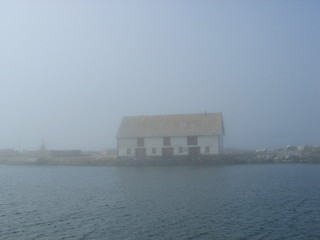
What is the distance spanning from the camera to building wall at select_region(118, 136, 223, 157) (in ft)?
197

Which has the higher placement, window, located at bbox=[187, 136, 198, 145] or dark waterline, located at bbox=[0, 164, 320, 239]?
window, located at bbox=[187, 136, 198, 145]

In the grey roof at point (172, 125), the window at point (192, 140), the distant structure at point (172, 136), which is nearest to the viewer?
the distant structure at point (172, 136)

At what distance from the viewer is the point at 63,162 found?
6975cm

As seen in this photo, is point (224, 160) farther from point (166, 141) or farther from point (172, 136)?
point (166, 141)

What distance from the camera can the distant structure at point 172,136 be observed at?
60219 mm

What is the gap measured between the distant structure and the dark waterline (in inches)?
778

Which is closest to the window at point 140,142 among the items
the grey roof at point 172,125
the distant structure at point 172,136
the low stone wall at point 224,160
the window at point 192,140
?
the distant structure at point 172,136

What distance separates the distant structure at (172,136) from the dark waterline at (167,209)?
19.8m

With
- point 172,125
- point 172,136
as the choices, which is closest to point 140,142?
point 172,136

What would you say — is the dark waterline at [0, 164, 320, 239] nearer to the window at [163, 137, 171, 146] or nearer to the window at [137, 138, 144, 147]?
the window at [163, 137, 171, 146]

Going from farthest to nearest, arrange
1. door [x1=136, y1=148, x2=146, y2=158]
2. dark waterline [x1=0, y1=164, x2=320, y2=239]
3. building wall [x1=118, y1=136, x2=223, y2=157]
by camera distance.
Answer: door [x1=136, y1=148, x2=146, y2=158], building wall [x1=118, y1=136, x2=223, y2=157], dark waterline [x1=0, y1=164, x2=320, y2=239]

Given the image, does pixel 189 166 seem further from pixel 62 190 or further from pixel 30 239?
pixel 30 239

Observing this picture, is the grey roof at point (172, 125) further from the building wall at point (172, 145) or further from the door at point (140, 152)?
the door at point (140, 152)

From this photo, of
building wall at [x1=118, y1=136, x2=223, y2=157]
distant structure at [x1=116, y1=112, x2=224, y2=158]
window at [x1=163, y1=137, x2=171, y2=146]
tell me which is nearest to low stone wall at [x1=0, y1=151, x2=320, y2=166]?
building wall at [x1=118, y1=136, x2=223, y2=157]
